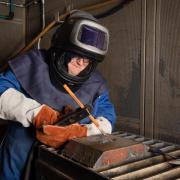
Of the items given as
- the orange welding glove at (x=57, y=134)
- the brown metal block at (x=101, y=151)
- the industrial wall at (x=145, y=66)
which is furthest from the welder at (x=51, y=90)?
the industrial wall at (x=145, y=66)

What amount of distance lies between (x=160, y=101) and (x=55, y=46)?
58 cm

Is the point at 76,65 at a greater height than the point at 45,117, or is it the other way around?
the point at 76,65

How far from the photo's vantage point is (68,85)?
1280 millimetres

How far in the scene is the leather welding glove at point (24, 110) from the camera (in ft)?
3.71

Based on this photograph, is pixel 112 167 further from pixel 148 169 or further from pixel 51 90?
pixel 51 90

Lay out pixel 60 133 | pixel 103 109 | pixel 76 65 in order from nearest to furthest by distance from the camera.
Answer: pixel 60 133 < pixel 76 65 < pixel 103 109

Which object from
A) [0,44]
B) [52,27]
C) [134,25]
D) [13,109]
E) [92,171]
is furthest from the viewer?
[0,44]

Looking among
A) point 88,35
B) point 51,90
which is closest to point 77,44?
point 88,35

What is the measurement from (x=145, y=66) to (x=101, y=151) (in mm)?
687

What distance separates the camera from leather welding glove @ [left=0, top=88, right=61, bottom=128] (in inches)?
44.6

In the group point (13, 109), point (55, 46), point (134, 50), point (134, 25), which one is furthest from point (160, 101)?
point (13, 109)

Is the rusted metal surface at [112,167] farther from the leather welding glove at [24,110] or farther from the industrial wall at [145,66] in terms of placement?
the industrial wall at [145,66]

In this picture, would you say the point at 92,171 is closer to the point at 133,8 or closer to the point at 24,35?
the point at 133,8

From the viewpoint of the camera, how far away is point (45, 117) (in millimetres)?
1134
